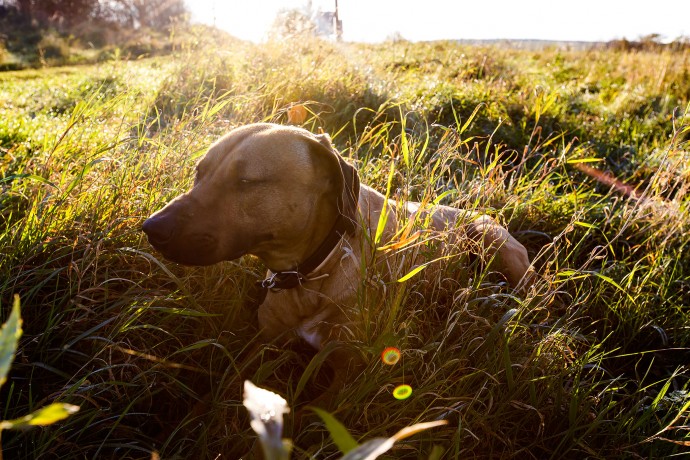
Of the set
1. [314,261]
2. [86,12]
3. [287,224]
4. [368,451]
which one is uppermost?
[86,12]

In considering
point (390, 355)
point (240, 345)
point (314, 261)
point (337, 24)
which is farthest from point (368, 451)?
point (337, 24)

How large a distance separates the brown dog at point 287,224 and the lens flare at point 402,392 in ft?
0.91

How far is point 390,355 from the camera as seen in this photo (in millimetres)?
1931

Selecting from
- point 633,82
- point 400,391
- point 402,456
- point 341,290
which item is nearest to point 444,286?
point 341,290

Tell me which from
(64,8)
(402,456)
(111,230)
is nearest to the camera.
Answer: (402,456)

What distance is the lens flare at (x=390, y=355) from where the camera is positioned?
192cm

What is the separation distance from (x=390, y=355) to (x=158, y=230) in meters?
0.93

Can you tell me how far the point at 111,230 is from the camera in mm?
2258

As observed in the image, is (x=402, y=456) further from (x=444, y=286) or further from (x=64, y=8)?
(x=64, y=8)

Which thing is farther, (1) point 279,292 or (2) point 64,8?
(2) point 64,8

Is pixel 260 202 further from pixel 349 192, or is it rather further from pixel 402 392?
pixel 402 392

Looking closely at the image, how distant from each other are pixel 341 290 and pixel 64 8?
35202mm

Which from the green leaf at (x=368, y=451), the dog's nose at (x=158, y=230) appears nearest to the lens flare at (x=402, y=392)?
the dog's nose at (x=158, y=230)

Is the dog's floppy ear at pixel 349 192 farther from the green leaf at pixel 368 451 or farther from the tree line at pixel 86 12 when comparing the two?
the tree line at pixel 86 12
